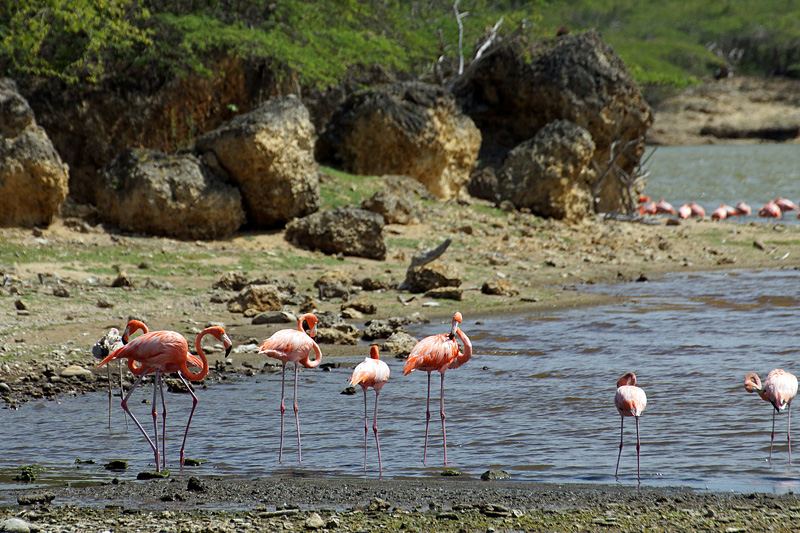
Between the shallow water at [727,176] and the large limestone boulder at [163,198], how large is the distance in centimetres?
1324

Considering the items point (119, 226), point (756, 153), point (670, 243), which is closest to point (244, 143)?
point (119, 226)

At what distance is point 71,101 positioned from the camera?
46.7 ft

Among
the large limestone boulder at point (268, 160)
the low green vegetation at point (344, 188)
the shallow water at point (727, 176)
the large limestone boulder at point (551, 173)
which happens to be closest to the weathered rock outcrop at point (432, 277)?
the large limestone boulder at point (268, 160)

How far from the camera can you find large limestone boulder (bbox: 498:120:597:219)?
1805 cm

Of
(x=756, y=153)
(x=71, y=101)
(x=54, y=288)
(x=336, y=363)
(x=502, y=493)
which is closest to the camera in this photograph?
(x=502, y=493)

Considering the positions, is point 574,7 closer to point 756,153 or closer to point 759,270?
point 756,153

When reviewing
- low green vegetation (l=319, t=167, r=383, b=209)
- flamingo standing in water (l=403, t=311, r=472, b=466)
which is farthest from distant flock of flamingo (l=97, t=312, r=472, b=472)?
low green vegetation (l=319, t=167, r=383, b=209)

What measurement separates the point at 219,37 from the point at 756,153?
148ft

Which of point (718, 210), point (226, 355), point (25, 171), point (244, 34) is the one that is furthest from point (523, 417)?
point (718, 210)

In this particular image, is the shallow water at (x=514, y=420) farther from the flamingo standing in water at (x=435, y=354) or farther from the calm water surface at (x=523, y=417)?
the flamingo standing in water at (x=435, y=354)

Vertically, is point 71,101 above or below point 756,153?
below

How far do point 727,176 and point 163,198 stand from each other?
32.1m

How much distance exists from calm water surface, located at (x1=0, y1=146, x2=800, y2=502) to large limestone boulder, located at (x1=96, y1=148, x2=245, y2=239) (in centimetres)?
494

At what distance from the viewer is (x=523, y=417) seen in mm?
6742
